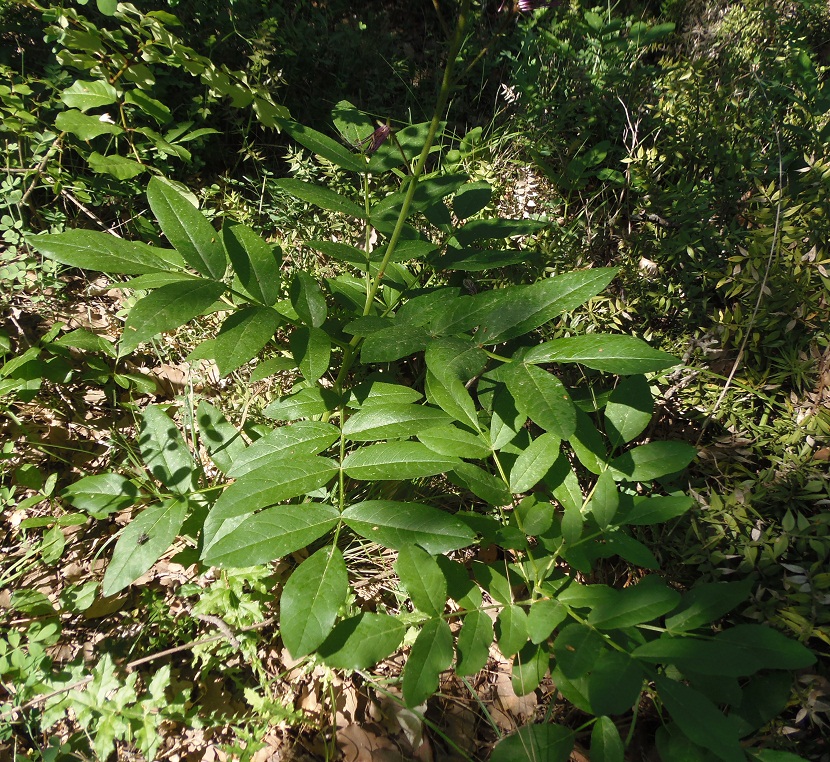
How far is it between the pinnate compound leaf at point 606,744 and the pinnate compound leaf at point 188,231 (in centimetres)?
138

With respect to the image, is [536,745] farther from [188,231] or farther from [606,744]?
[188,231]

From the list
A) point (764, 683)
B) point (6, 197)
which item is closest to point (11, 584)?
point (6, 197)

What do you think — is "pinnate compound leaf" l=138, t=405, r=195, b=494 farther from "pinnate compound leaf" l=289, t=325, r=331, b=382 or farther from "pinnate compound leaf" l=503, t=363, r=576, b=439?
"pinnate compound leaf" l=503, t=363, r=576, b=439

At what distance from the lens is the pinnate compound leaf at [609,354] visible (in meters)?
1.17

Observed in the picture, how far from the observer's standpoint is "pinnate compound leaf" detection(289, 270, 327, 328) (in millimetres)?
1432

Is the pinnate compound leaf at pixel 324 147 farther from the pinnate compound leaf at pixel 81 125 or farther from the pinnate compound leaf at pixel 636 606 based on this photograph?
the pinnate compound leaf at pixel 636 606

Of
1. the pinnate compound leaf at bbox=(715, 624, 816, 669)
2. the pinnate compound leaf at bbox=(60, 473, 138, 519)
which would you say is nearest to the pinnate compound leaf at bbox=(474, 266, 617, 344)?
the pinnate compound leaf at bbox=(715, 624, 816, 669)

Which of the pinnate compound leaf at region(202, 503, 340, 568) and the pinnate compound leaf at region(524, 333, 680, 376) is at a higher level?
the pinnate compound leaf at region(524, 333, 680, 376)

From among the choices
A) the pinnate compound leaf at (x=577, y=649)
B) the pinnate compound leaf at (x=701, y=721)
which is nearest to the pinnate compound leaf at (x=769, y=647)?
the pinnate compound leaf at (x=701, y=721)

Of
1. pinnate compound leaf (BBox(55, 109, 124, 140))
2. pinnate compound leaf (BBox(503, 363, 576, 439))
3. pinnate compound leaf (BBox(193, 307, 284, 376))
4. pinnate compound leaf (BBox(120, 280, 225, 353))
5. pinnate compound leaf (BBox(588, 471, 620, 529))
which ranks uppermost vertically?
pinnate compound leaf (BBox(55, 109, 124, 140))

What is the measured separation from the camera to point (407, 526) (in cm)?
129

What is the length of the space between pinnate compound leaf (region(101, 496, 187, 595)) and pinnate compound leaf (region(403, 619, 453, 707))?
2.28ft

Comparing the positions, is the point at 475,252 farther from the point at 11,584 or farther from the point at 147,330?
the point at 11,584

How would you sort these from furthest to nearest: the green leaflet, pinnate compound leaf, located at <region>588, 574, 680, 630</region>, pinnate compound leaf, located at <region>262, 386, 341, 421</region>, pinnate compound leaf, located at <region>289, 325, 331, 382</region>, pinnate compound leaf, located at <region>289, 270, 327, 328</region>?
the green leaflet → pinnate compound leaf, located at <region>262, 386, 341, 421</region> → pinnate compound leaf, located at <region>289, 270, 327, 328</region> → pinnate compound leaf, located at <region>289, 325, 331, 382</region> → pinnate compound leaf, located at <region>588, 574, 680, 630</region>
